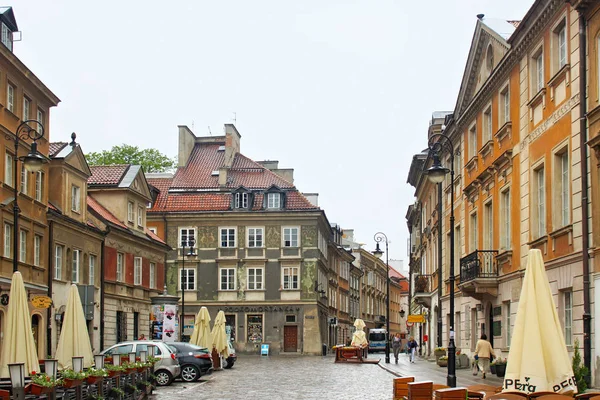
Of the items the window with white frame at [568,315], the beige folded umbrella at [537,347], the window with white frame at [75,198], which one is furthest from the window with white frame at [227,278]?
the beige folded umbrella at [537,347]

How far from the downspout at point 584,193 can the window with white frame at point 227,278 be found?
48247 mm

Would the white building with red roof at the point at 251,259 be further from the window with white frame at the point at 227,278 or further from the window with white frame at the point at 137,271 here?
the window with white frame at the point at 137,271

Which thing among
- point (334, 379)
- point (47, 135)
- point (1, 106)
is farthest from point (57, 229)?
point (334, 379)

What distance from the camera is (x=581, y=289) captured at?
21.2 m

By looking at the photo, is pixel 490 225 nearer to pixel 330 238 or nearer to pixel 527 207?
pixel 527 207

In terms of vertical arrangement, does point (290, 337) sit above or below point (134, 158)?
below

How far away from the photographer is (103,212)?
4638 centimetres

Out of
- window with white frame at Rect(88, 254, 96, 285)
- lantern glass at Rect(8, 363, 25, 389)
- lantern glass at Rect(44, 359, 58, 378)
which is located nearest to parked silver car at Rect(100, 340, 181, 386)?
lantern glass at Rect(44, 359, 58, 378)

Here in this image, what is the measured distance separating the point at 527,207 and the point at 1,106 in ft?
58.5

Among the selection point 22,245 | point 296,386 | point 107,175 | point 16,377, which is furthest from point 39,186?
point 16,377

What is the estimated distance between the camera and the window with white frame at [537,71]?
83.0 ft

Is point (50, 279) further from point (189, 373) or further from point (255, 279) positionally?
point (255, 279)

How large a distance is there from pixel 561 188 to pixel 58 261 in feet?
72.3

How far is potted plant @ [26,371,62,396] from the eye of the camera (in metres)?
14.5
